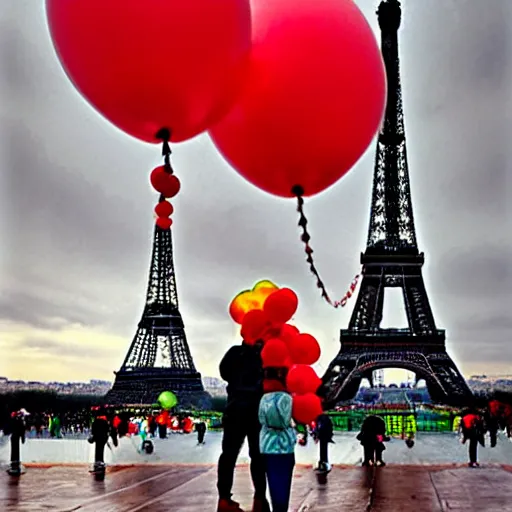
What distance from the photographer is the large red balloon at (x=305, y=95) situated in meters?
5.05

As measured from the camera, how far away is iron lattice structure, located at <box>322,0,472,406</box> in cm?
4066

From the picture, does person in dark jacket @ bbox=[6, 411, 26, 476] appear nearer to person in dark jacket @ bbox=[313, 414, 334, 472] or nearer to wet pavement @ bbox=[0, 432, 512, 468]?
wet pavement @ bbox=[0, 432, 512, 468]

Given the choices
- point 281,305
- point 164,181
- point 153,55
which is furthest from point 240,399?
point 153,55

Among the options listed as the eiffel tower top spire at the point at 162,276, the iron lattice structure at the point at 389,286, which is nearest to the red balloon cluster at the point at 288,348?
the iron lattice structure at the point at 389,286

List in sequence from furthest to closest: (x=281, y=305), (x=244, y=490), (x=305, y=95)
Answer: (x=244, y=490) → (x=281, y=305) → (x=305, y=95)

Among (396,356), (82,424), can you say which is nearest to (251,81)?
(82,424)

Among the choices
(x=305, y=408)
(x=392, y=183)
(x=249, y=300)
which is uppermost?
(x=392, y=183)

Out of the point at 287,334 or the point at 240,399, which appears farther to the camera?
the point at 240,399

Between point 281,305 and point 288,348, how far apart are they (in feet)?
1.24

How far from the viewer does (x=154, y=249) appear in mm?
49562

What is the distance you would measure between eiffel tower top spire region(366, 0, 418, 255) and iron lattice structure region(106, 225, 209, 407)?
10945 mm

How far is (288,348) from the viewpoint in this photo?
6.41 meters

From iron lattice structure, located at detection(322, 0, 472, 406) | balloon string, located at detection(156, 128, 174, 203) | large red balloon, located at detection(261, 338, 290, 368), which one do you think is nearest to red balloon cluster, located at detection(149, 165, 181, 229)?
balloon string, located at detection(156, 128, 174, 203)

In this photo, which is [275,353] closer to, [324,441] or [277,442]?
[277,442]
